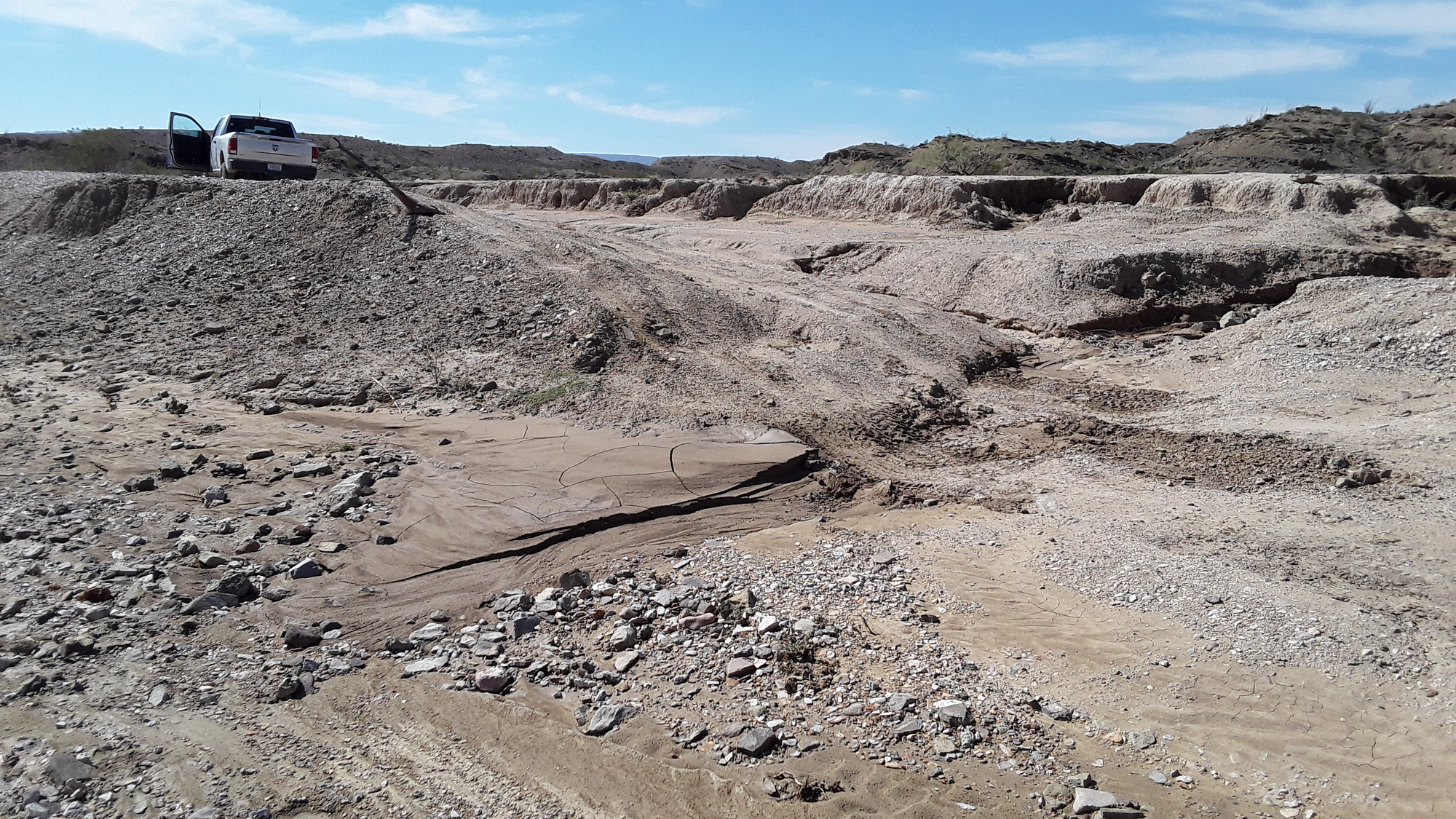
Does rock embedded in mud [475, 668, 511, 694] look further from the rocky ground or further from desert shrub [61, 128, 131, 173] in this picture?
desert shrub [61, 128, 131, 173]

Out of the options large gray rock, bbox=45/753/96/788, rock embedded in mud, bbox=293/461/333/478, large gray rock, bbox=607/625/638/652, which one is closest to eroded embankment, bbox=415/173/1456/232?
rock embedded in mud, bbox=293/461/333/478

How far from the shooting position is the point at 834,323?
1130cm

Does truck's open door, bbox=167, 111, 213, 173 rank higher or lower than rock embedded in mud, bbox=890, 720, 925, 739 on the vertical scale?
higher

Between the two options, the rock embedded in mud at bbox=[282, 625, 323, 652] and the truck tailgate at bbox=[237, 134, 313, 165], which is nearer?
the rock embedded in mud at bbox=[282, 625, 323, 652]

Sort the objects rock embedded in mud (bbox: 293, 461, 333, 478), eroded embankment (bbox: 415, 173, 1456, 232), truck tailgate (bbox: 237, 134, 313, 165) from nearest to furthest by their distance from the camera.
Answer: rock embedded in mud (bbox: 293, 461, 333, 478), truck tailgate (bbox: 237, 134, 313, 165), eroded embankment (bbox: 415, 173, 1456, 232)

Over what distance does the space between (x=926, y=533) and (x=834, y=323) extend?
17.0ft

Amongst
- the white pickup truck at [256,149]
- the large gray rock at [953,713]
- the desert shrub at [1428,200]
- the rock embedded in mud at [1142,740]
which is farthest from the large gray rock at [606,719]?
the desert shrub at [1428,200]

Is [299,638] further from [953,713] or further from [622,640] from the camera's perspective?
[953,713]

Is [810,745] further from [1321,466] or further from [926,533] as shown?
[1321,466]

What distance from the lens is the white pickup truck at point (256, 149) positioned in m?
15.4

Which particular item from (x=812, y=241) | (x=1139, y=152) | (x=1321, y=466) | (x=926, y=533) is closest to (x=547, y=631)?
(x=926, y=533)

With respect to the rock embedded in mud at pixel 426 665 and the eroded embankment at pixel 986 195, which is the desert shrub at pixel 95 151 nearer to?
the eroded embankment at pixel 986 195

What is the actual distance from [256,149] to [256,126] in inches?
23.2

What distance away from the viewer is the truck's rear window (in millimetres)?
15625
